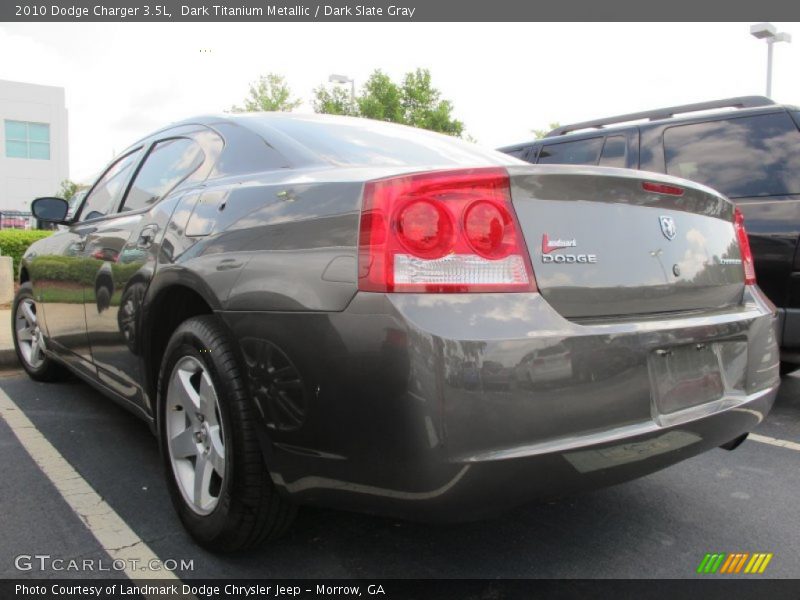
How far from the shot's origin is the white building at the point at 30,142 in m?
47.7

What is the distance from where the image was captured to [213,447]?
2.19m

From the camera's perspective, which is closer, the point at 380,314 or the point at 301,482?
the point at 380,314

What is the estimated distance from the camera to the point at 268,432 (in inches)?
76.4

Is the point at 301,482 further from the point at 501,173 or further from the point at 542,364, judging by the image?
the point at 501,173

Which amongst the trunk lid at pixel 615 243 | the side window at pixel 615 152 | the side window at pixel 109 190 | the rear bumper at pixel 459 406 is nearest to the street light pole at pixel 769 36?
the side window at pixel 615 152

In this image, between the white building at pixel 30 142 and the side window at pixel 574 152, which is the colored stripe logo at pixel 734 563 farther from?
the white building at pixel 30 142

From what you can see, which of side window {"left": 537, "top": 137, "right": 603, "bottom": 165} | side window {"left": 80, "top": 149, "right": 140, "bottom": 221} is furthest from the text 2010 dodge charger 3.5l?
side window {"left": 537, "top": 137, "right": 603, "bottom": 165}

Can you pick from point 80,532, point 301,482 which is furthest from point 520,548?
point 80,532

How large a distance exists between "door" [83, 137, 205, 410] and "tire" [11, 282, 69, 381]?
139 centimetres

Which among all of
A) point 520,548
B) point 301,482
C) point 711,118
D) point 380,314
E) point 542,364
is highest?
point 711,118

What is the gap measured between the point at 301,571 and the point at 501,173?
Result: 142cm

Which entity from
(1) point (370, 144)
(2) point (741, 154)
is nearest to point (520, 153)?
(2) point (741, 154)

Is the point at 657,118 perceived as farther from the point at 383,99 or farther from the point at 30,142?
the point at 30,142

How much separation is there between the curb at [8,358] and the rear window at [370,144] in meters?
3.76
